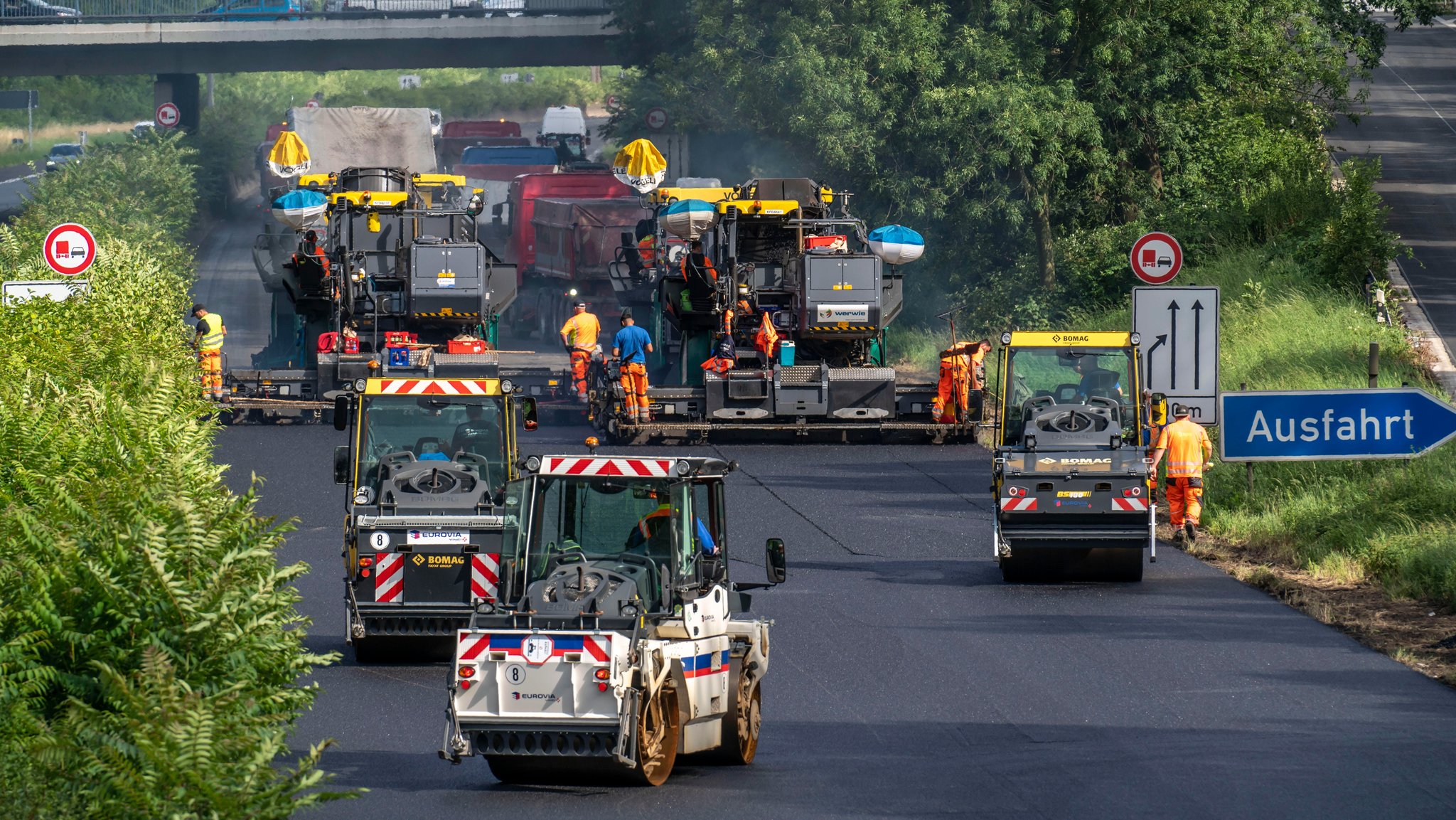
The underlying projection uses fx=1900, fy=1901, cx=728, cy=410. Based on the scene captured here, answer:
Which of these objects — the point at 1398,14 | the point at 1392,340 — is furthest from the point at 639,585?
the point at 1398,14

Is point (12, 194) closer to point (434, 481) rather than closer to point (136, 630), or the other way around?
point (434, 481)

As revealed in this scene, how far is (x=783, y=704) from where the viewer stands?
11.5m

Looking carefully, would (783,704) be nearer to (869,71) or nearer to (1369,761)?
(1369,761)

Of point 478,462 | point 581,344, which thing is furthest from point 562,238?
point 478,462

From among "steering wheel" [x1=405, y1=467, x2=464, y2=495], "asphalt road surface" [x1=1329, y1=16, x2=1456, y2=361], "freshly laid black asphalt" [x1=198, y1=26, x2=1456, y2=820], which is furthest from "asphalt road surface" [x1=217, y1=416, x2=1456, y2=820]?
"asphalt road surface" [x1=1329, y1=16, x2=1456, y2=361]

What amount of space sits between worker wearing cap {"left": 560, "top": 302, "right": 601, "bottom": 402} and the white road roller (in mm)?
16496

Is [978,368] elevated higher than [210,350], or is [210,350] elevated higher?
[210,350]

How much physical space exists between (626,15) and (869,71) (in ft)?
38.4

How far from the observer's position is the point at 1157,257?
19.0 m

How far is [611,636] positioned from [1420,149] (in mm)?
39799

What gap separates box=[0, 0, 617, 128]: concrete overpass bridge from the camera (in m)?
48.9

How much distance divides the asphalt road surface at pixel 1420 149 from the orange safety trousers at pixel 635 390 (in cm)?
1101

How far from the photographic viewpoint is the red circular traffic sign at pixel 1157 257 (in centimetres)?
1898

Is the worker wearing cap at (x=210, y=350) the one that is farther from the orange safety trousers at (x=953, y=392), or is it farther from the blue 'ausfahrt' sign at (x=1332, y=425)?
the blue 'ausfahrt' sign at (x=1332, y=425)
